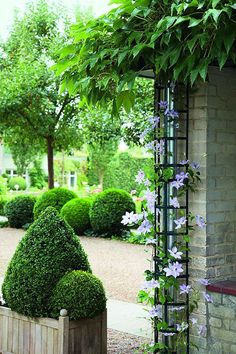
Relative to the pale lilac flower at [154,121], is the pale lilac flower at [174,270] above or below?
below

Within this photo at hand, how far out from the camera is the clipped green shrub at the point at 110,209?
44.8 feet

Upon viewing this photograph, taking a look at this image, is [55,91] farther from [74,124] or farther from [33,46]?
[33,46]

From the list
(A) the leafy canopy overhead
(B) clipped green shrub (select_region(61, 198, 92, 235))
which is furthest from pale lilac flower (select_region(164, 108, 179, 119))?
(B) clipped green shrub (select_region(61, 198, 92, 235))

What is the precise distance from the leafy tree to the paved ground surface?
290cm

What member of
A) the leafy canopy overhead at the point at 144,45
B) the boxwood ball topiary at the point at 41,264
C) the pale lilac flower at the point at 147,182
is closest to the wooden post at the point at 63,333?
the boxwood ball topiary at the point at 41,264

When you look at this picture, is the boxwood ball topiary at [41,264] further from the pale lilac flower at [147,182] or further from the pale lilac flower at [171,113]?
the pale lilac flower at [171,113]

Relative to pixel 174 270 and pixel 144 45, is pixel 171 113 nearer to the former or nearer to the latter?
pixel 144 45

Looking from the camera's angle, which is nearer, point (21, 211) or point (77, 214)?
point (77, 214)

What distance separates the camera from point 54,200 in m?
15.1

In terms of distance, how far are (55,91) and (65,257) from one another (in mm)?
11590

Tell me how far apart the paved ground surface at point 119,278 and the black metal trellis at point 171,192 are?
0.75 feet

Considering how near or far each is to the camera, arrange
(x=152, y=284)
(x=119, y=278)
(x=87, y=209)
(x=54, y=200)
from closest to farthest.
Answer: (x=152, y=284)
(x=119, y=278)
(x=87, y=209)
(x=54, y=200)

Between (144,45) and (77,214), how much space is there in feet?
34.5

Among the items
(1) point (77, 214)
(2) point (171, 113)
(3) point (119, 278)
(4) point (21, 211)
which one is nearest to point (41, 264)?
(2) point (171, 113)
